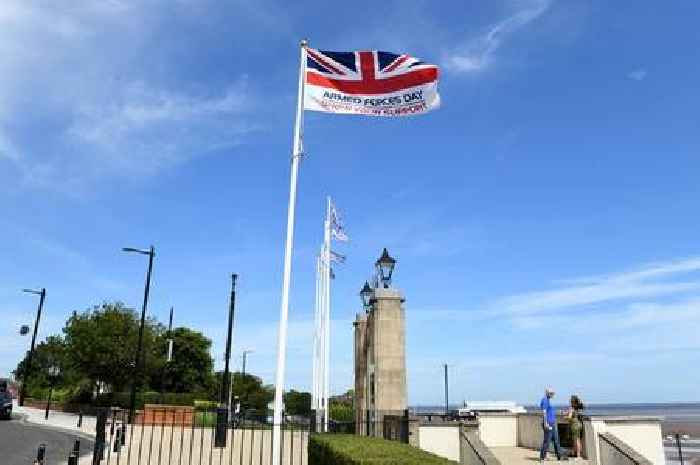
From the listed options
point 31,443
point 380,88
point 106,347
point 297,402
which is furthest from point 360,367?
point 297,402

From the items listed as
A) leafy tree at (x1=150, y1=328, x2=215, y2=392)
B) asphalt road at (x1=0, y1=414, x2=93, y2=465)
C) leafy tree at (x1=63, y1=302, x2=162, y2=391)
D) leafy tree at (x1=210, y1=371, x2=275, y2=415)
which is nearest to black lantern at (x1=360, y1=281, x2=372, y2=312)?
asphalt road at (x1=0, y1=414, x2=93, y2=465)

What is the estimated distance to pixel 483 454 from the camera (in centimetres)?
1184

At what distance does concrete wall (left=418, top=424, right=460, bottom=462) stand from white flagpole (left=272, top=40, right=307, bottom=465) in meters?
5.86

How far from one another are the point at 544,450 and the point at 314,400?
16.0 metres

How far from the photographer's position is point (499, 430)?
21.0 m

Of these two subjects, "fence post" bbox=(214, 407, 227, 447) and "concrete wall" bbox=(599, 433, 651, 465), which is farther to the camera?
"fence post" bbox=(214, 407, 227, 447)

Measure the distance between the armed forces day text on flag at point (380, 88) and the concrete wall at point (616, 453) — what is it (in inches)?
303

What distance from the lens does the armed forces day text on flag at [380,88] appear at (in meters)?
12.4

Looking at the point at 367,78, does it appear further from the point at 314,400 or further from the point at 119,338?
the point at 119,338

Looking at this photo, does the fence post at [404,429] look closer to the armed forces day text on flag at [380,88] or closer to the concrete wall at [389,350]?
the concrete wall at [389,350]

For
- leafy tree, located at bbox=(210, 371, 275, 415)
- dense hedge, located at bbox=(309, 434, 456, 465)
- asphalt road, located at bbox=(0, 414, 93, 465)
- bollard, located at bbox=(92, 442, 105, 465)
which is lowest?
asphalt road, located at bbox=(0, 414, 93, 465)

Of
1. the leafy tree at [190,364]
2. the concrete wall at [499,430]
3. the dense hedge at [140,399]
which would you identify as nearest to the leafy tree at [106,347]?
the dense hedge at [140,399]

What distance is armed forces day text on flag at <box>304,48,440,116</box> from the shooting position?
40.8 feet

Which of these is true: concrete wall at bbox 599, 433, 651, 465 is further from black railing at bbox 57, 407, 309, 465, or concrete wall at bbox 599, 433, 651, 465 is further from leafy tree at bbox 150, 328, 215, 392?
leafy tree at bbox 150, 328, 215, 392
